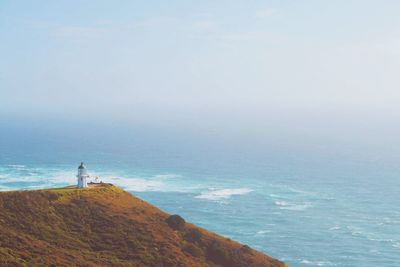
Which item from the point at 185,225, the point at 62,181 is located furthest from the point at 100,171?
the point at 185,225

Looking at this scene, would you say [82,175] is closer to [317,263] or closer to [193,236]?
[193,236]

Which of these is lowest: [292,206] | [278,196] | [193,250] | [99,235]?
[193,250]

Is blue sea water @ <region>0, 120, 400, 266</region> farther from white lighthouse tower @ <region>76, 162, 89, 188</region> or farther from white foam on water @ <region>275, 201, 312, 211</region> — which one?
white lighthouse tower @ <region>76, 162, 89, 188</region>

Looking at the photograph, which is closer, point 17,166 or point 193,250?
point 193,250

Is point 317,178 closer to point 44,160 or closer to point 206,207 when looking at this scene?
point 206,207

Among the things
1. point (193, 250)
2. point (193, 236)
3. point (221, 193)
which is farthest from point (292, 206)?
point (193, 250)

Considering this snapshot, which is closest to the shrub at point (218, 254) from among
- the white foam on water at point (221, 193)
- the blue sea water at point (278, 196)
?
the blue sea water at point (278, 196)
